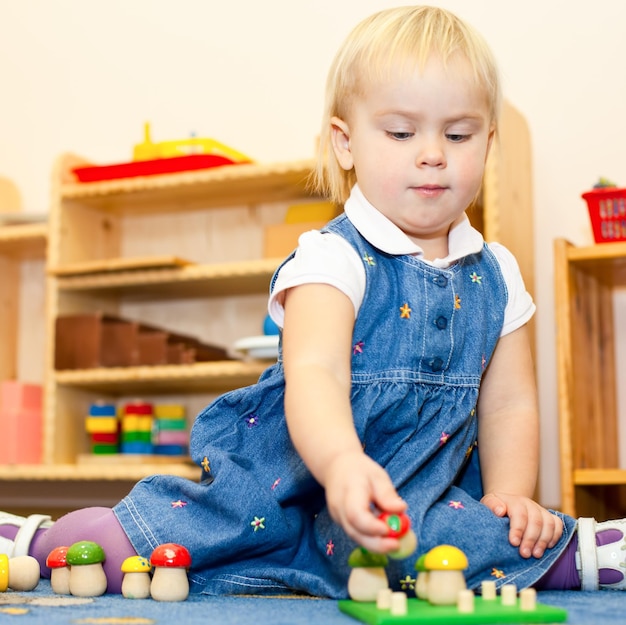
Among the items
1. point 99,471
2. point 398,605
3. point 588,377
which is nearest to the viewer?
point 398,605

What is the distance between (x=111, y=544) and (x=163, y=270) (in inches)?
45.7

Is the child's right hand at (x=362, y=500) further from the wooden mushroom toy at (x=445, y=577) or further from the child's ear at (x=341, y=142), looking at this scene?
the child's ear at (x=341, y=142)

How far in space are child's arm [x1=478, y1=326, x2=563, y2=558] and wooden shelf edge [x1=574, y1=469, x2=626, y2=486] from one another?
20.6 inches

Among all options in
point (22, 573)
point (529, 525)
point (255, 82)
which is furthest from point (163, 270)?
point (529, 525)

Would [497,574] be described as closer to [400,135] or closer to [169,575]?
[169,575]

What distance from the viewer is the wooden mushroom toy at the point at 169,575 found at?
0.83 meters

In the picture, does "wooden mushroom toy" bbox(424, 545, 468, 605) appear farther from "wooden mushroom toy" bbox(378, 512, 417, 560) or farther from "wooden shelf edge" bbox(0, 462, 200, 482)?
"wooden shelf edge" bbox(0, 462, 200, 482)

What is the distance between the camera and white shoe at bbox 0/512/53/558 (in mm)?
1001

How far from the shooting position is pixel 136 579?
85 centimetres

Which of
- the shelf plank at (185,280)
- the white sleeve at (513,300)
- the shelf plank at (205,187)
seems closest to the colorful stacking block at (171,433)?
the shelf plank at (185,280)

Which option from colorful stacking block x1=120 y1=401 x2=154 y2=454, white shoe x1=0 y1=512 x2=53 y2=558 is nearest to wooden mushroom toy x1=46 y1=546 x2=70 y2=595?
white shoe x1=0 y1=512 x2=53 y2=558

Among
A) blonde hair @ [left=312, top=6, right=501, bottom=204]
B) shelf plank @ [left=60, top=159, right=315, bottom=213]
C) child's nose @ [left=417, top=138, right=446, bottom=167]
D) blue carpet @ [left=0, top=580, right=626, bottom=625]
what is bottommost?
blue carpet @ [left=0, top=580, right=626, bottom=625]

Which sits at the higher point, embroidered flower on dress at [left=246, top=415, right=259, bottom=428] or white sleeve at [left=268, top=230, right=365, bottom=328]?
white sleeve at [left=268, top=230, right=365, bottom=328]

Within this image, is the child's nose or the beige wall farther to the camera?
A: the beige wall
